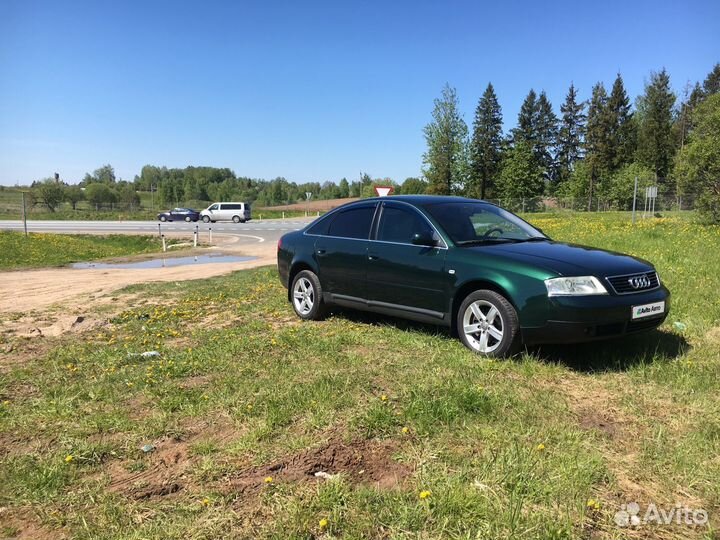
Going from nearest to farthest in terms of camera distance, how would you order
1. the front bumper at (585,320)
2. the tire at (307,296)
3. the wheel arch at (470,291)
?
the front bumper at (585,320) < the wheel arch at (470,291) < the tire at (307,296)

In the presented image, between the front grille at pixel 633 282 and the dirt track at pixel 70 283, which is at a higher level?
the front grille at pixel 633 282

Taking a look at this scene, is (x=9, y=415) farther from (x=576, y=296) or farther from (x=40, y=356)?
(x=576, y=296)

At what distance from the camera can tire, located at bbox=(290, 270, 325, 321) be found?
6.85 m

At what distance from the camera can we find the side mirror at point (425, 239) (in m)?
5.46

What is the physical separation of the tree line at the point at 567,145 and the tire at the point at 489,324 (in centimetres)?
5134

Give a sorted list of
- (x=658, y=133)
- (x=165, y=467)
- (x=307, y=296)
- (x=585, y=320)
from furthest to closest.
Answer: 1. (x=658, y=133)
2. (x=307, y=296)
3. (x=585, y=320)
4. (x=165, y=467)

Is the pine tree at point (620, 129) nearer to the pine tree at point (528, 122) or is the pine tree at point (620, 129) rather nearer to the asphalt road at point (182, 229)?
the pine tree at point (528, 122)

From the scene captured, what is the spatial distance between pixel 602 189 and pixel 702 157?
5141 cm

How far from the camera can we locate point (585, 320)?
4.41m

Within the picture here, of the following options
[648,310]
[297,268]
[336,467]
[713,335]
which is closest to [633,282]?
[648,310]

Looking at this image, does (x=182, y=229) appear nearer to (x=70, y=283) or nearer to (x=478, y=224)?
(x=70, y=283)

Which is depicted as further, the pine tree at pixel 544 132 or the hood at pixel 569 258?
the pine tree at pixel 544 132

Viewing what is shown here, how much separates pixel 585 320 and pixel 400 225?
2301 millimetres

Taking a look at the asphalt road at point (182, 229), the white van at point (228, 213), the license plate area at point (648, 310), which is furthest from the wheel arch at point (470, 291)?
the white van at point (228, 213)
